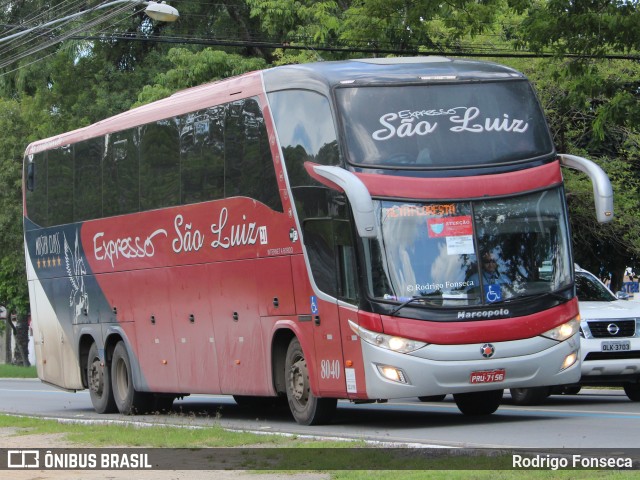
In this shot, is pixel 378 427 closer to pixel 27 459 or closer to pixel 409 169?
pixel 409 169

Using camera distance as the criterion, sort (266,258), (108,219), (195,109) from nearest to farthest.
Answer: (266,258), (195,109), (108,219)

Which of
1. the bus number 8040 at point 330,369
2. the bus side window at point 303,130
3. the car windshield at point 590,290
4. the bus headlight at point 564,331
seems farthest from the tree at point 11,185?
the bus headlight at point 564,331

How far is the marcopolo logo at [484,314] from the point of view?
14.8 metres

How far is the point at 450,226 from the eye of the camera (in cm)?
1496

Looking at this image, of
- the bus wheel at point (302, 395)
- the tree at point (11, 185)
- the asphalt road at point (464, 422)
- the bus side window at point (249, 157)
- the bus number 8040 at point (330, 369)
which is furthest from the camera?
the tree at point (11, 185)

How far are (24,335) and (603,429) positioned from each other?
46268mm

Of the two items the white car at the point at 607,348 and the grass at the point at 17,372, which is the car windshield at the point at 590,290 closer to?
the white car at the point at 607,348

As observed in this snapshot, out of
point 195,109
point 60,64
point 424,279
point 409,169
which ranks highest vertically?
point 60,64

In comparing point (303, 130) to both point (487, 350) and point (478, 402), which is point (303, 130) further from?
point (478, 402)

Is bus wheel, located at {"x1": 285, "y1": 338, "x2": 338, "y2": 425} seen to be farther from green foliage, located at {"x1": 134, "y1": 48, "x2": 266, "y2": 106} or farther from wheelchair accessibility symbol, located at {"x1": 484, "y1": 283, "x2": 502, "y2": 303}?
green foliage, located at {"x1": 134, "y1": 48, "x2": 266, "y2": 106}

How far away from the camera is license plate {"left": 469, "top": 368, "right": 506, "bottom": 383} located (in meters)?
14.8

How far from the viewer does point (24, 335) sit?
190ft

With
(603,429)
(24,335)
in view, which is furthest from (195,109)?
(24,335)

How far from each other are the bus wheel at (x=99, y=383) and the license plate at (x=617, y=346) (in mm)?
8250
